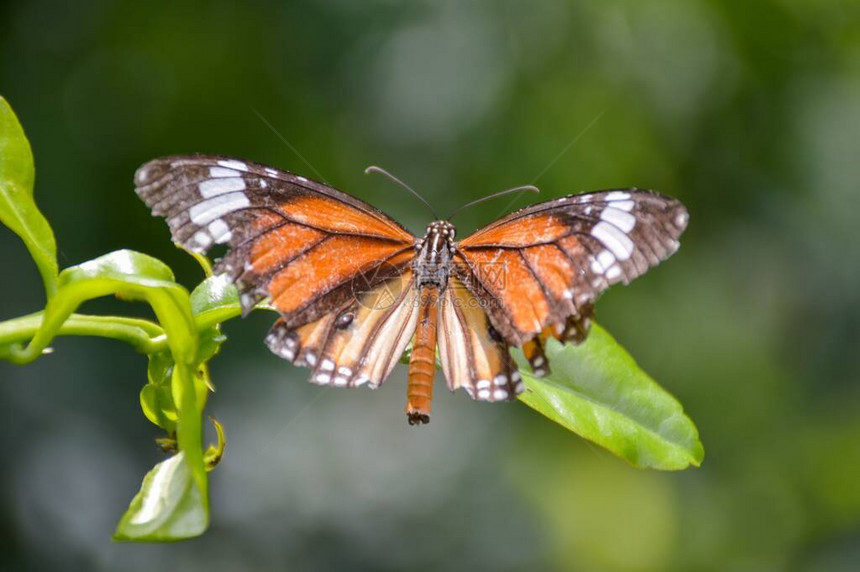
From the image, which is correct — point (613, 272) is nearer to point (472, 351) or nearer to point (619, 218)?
point (619, 218)

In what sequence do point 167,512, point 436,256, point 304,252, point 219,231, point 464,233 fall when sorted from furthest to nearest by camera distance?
1. point 464,233
2. point 436,256
3. point 304,252
4. point 219,231
5. point 167,512

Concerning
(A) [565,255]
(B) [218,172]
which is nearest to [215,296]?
(B) [218,172]

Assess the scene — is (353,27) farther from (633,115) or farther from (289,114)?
(633,115)

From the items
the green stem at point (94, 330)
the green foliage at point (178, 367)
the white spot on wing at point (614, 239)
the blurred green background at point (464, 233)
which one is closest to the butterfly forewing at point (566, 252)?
the white spot on wing at point (614, 239)

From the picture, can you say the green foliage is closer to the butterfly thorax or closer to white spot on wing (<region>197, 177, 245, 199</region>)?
white spot on wing (<region>197, 177, 245, 199</region>)

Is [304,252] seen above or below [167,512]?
above

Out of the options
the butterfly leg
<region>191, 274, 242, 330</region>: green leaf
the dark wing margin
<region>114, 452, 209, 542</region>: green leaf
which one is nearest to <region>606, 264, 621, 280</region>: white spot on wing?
the butterfly leg

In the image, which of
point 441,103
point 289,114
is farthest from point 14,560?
point 441,103
